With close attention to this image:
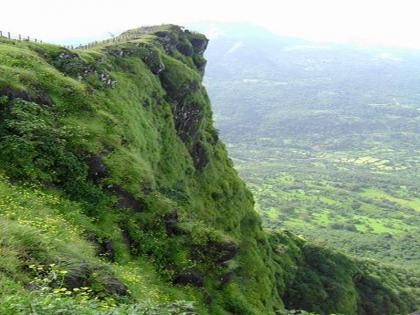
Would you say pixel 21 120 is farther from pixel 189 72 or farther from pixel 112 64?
pixel 189 72


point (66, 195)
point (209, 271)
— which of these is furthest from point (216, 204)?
point (66, 195)

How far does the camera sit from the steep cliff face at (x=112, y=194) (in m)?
17.8

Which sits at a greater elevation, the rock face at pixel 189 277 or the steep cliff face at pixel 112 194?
the steep cliff face at pixel 112 194

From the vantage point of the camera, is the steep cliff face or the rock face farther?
the rock face

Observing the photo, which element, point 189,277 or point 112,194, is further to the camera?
point 189,277

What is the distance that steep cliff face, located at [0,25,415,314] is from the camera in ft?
58.5

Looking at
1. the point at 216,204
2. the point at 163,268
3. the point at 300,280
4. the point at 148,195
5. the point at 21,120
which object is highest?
the point at 21,120

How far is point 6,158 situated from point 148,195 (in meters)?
9.17

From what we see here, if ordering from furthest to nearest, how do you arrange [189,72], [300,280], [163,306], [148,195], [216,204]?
[300,280] < [189,72] < [216,204] < [148,195] < [163,306]

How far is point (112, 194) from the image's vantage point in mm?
31688

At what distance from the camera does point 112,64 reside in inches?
2067

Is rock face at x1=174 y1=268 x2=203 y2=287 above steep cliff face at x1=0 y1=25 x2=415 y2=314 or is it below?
below

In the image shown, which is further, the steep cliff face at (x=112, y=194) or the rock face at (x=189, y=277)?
the rock face at (x=189, y=277)

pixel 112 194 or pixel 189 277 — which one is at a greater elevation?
pixel 112 194
